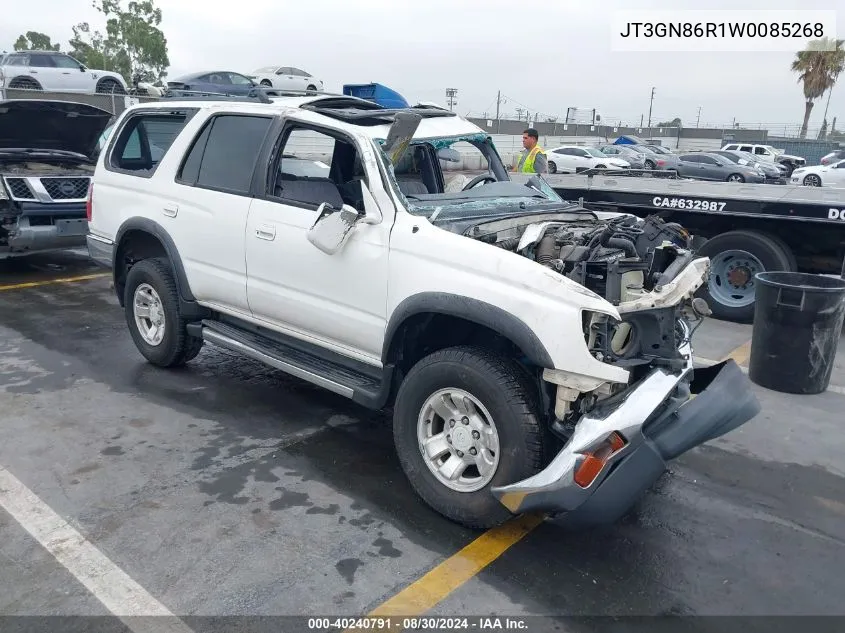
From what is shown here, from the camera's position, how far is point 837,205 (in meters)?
6.96

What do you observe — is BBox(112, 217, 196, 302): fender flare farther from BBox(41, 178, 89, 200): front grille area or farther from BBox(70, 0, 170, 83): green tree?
BBox(70, 0, 170, 83): green tree

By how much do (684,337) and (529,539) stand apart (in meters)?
1.45

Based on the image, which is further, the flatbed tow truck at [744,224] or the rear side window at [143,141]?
the flatbed tow truck at [744,224]

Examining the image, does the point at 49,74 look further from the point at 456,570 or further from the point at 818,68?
the point at 818,68

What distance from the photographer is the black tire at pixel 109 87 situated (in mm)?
21547

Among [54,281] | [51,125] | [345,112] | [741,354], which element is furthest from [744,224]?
[51,125]

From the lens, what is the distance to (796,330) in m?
5.52

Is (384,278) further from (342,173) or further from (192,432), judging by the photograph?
(192,432)

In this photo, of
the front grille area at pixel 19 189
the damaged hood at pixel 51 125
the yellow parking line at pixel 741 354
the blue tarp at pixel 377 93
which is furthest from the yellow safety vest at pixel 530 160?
the front grille area at pixel 19 189

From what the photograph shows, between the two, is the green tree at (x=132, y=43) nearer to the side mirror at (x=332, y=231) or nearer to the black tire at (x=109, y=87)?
the black tire at (x=109, y=87)

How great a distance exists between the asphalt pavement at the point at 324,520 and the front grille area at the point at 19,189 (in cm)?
338

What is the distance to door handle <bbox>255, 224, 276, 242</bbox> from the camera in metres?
4.29

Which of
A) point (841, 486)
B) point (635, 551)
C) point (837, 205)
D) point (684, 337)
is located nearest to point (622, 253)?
point (684, 337)

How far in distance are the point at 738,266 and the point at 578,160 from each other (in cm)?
2206
